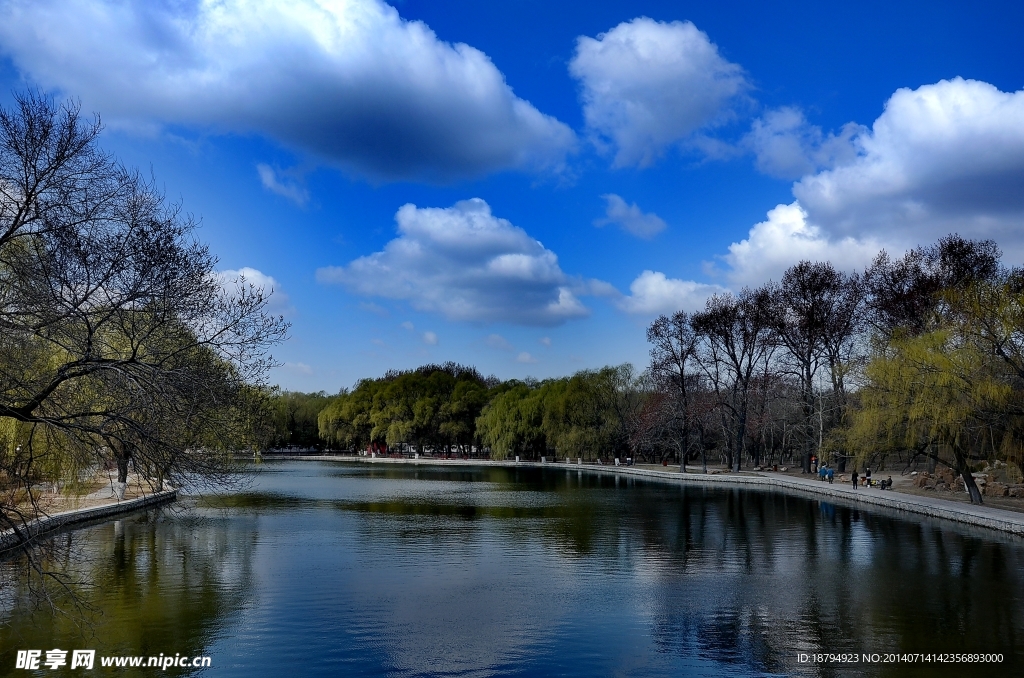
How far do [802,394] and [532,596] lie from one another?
A: 45.0 meters

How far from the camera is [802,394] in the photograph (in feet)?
187

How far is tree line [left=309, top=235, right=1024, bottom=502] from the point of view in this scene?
3120 cm

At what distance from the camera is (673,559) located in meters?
21.7

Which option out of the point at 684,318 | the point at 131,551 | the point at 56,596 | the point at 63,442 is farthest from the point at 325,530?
the point at 684,318

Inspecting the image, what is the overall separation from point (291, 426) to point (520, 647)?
11024cm

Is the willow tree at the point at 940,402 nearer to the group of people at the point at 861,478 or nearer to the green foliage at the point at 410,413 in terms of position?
the group of people at the point at 861,478

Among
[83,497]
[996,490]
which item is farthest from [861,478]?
[83,497]

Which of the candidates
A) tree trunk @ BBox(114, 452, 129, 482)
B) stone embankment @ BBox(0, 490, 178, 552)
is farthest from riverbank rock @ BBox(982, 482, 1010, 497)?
tree trunk @ BBox(114, 452, 129, 482)

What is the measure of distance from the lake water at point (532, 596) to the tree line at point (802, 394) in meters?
5.56

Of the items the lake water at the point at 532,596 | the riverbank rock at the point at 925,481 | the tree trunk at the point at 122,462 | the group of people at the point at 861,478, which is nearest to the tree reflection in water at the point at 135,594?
the lake water at the point at 532,596

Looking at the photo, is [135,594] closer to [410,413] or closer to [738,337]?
[738,337]

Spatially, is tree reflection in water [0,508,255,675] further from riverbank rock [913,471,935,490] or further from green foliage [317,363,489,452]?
green foliage [317,363,489,452]

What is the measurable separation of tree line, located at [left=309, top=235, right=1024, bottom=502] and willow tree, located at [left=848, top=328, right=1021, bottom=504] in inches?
2.3

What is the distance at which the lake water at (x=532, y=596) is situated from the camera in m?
12.5
